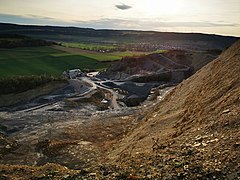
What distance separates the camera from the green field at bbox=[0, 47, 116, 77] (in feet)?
284

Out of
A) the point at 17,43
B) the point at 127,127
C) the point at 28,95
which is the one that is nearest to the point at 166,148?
the point at 127,127

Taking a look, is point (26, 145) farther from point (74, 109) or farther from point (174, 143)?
point (74, 109)

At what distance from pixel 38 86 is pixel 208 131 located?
57833 mm

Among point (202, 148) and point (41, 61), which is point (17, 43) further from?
point (202, 148)

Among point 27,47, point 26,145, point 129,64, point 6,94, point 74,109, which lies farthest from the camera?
point 27,47

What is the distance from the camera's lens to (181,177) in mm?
11078

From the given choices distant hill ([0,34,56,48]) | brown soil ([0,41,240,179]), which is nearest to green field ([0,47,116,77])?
distant hill ([0,34,56,48])

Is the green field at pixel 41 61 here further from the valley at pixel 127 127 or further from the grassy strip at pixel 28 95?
the grassy strip at pixel 28 95

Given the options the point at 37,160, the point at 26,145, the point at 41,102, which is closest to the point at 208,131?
the point at 37,160

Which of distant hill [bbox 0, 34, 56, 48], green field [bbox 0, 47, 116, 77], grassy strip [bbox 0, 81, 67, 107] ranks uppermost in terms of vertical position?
distant hill [bbox 0, 34, 56, 48]

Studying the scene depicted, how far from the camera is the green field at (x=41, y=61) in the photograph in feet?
284

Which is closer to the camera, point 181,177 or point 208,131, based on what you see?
point 181,177

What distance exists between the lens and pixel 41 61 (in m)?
99.7

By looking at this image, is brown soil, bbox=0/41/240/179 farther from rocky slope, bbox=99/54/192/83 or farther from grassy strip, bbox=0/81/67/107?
rocky slope, bbox=99/54/192/83
